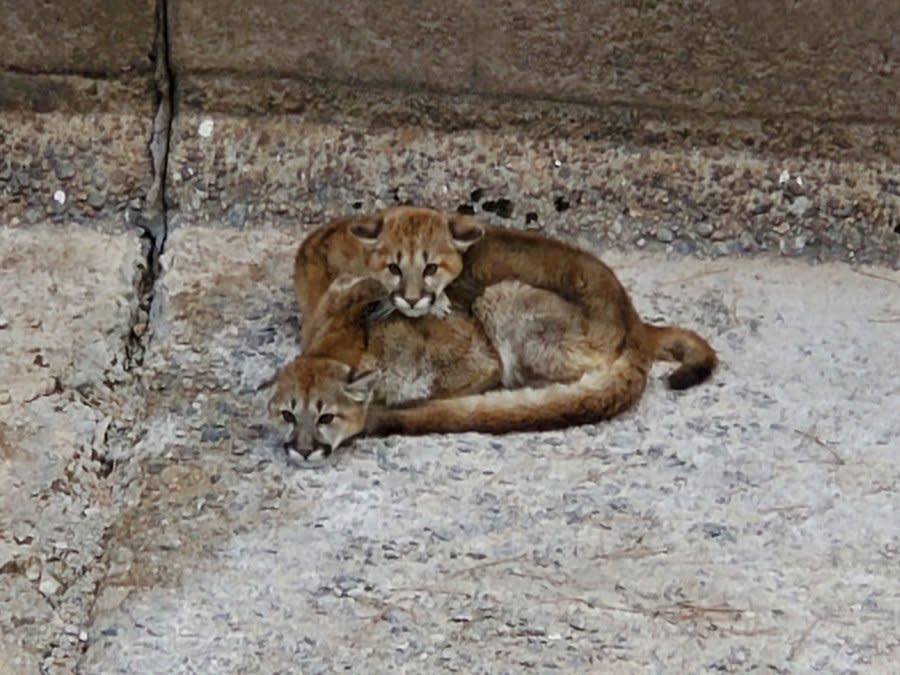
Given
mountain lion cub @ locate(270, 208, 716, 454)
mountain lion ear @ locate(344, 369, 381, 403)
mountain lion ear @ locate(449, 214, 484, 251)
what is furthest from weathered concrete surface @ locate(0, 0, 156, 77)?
mountain lion ear @ locate(344, 369, 381, 403)

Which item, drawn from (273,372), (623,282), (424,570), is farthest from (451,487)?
(623,282)

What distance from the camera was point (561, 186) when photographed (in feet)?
18.0

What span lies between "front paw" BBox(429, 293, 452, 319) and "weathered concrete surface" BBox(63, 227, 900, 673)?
0.39 metres

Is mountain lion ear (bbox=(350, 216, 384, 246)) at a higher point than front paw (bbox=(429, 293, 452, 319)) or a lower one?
higher

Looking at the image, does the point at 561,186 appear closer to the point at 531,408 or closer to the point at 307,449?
the point at 531,408

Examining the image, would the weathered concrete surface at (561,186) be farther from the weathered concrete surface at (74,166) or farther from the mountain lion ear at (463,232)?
the mountain lion ear at (463,232)

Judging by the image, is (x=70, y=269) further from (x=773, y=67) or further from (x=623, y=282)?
(x=773, y=67)

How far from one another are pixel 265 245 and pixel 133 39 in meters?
0.76

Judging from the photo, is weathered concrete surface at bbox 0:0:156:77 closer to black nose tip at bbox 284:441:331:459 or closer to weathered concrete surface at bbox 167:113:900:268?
weathered concrete surface at bbox 167:113:900:268

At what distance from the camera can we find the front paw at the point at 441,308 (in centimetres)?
463

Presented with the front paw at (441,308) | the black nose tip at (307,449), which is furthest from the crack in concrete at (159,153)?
the black nose tip at (307,449)

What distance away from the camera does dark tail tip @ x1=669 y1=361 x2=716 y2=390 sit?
466cm

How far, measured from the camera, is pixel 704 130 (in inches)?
215

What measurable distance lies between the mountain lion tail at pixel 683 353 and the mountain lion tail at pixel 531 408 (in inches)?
5.6
